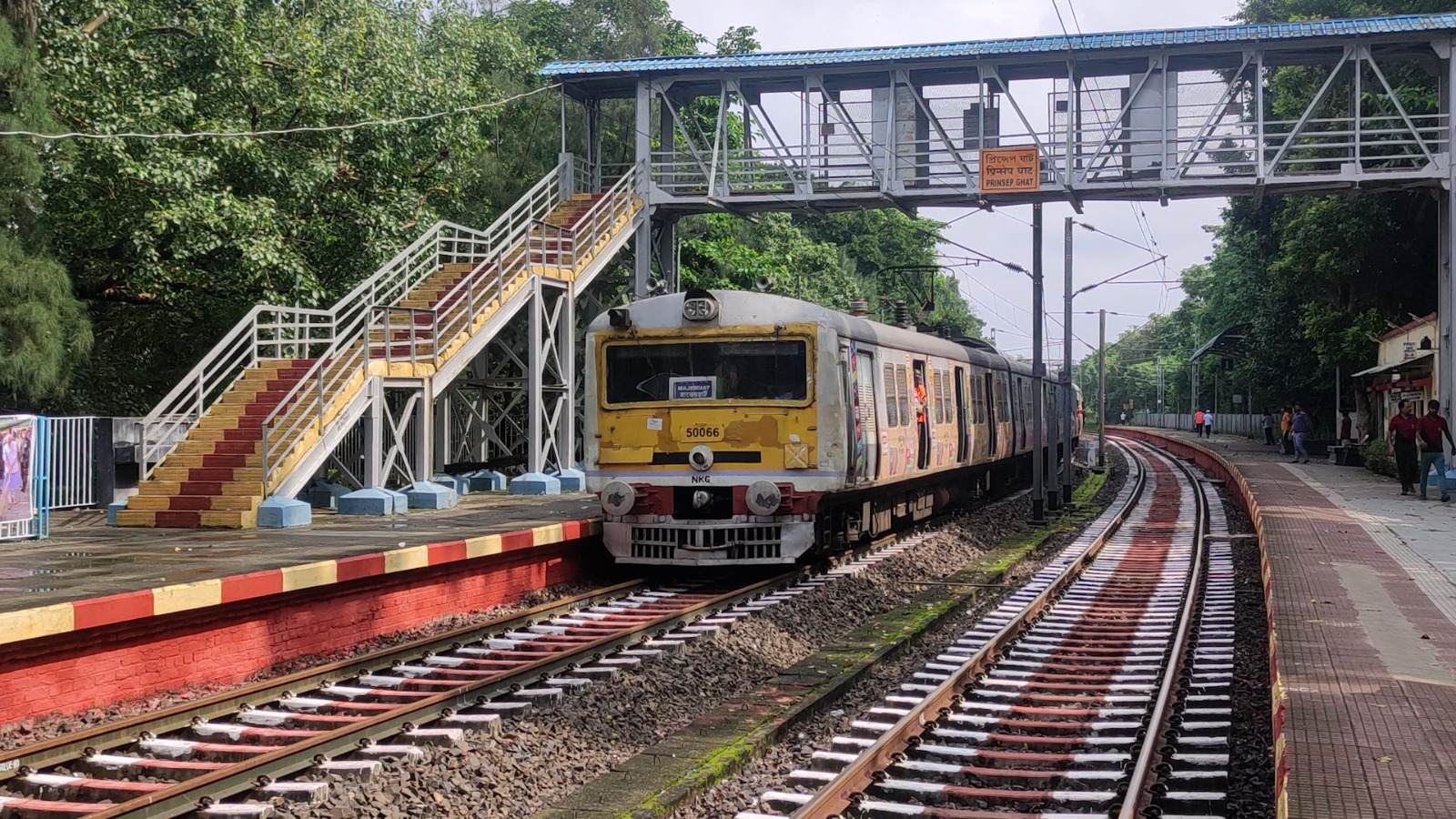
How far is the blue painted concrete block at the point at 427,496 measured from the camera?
56.1 feet

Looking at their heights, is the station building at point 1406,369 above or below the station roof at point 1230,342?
below

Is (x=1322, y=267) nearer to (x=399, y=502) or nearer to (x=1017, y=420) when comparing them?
(x=1017, y=420)

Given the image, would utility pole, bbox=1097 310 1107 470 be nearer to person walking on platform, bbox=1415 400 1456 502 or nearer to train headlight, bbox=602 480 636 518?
person walking on platform, bbox=1415 400 1456 502

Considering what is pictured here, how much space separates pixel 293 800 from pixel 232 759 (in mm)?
957

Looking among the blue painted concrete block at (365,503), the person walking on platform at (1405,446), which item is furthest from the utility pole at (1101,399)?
the blue painted concrete block at (365,503)

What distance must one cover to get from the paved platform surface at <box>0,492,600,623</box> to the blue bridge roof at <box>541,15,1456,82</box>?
10.6 m

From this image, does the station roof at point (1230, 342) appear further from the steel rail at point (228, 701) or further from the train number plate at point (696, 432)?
the steel rail at point (228, 701)

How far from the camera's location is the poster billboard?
40.3 feet

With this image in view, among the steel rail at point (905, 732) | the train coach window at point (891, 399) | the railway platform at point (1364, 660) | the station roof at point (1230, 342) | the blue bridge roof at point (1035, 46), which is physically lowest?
the steel rail at point (905, 732)

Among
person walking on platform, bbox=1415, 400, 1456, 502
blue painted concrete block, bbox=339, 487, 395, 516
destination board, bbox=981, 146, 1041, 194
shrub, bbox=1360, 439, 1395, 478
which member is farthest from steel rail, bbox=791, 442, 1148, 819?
shrub, bbox=1360, 439, 1395, 478

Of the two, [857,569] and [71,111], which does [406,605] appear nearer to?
[857,569]

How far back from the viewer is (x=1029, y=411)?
96.7 ft

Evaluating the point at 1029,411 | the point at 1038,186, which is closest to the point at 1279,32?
the point at 1038,186

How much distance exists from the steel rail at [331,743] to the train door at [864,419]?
462 centimetres
